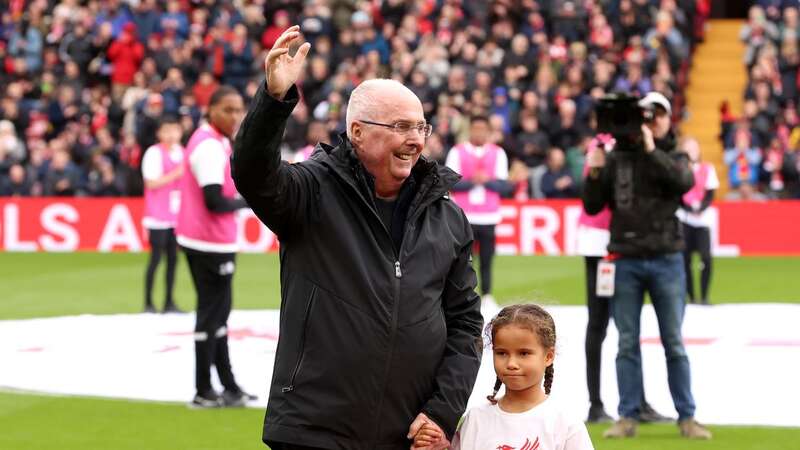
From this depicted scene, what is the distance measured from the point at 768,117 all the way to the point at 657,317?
16779mm

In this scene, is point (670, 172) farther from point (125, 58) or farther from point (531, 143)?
point (125, 58)

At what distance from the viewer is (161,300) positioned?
59.9ft

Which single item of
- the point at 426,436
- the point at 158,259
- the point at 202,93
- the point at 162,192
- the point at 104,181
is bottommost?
the point at 158,259

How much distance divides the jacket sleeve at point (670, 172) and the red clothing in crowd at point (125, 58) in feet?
72.1

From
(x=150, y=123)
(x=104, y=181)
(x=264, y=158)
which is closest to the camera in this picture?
(x=264, y=158)

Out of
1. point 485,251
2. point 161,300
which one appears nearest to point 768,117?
point 485,251

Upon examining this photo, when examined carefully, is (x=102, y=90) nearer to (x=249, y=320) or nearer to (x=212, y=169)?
(x=249, y=320)

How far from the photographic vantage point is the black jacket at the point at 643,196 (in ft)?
31.0

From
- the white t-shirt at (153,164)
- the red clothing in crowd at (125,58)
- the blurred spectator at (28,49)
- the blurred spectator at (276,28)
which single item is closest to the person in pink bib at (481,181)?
the white t-shirt at (153,164)

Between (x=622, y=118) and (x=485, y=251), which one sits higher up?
(x=622, y=118)

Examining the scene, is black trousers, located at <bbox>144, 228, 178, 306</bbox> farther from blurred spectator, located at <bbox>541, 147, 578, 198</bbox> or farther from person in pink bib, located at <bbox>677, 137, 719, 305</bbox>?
blurred spectator, located at <bbox>541, 147, 578, 198</bbox>

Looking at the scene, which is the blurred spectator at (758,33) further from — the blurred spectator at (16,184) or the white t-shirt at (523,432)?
the white t-shirt at (523,432)

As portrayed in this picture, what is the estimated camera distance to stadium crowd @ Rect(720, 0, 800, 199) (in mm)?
24344

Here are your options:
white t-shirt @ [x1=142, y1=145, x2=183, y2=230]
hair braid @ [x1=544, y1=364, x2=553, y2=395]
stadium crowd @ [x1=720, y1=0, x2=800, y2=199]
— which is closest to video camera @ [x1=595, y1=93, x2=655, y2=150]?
hair braid @ [x1=544, y1=364, x2=553, y2=395]
